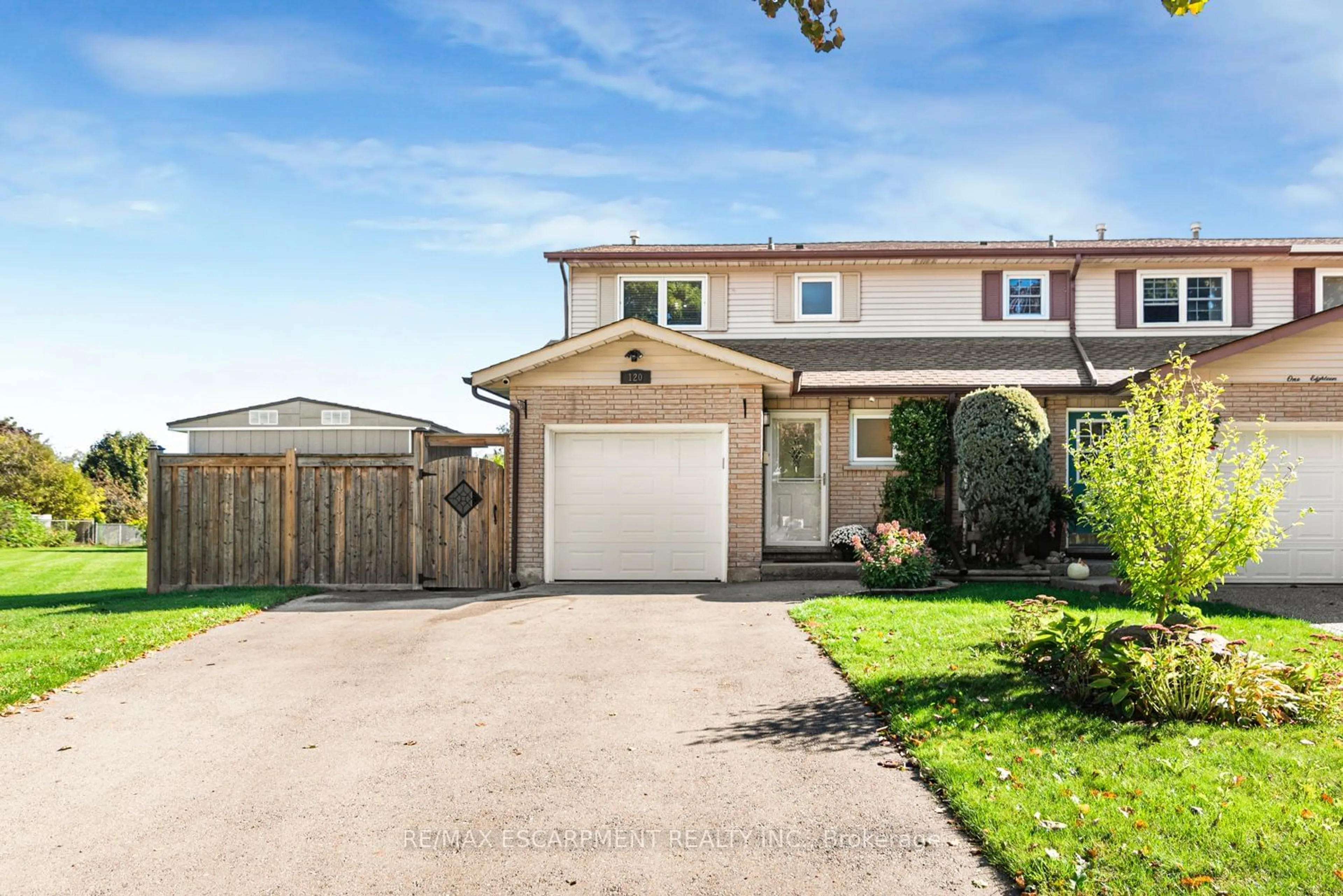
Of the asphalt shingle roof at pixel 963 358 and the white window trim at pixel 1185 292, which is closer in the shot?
the asphalt shingle roof at pixel 963 358

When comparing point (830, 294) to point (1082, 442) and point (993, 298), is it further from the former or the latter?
point (1082, 442)

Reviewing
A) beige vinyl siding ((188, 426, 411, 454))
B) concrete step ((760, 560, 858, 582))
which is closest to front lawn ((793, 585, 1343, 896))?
concrete step ((760, 560, 858, 582))

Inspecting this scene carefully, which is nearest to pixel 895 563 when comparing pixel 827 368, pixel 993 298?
pixel 827 368

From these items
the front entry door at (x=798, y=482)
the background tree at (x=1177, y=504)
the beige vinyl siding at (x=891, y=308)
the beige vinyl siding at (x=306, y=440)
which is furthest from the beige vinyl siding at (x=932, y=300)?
the beige vinyl siding at (x=306, y=440)

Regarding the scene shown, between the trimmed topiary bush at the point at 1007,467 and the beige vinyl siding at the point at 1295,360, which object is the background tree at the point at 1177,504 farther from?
the beige vinyl siding at the point at 1295,360

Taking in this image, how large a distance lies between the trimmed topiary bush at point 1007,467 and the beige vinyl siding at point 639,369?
→ 10.1ft

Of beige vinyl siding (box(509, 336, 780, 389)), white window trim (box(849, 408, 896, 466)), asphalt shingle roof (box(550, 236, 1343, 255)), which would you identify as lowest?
white window trim (box(849, 408, 896, 466))

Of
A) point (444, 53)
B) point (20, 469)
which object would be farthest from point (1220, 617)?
point (20, 469)

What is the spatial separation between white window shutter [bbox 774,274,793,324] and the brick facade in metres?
4.18

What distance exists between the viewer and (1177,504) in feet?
21.2

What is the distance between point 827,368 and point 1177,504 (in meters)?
9.30

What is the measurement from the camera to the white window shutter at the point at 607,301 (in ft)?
56.3

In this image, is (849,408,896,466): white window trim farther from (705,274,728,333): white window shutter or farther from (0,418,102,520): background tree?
(0,418,102,520): background tree

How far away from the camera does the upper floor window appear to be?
16.7m
